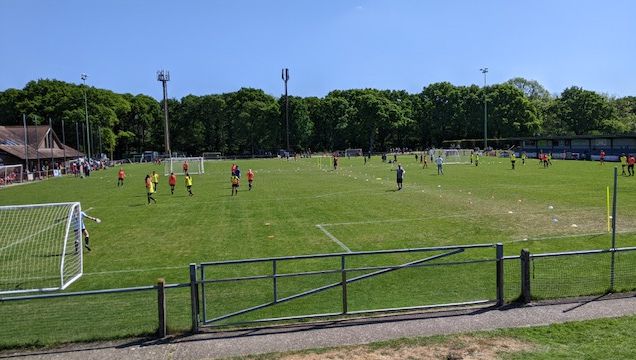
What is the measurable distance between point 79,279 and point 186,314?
542 centimetres

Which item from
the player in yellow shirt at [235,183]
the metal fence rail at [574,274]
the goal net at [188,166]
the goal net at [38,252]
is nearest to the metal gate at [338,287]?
the metal fence rail at [574,274]

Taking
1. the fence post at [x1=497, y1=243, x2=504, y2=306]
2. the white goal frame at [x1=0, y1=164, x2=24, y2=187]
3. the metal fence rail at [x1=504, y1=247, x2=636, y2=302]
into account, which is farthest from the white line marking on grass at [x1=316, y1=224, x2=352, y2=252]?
the white goal frame at [x1=0, y1=164, x2=24, y2=187]

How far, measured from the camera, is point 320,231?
20.0 metres

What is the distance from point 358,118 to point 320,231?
103 metres

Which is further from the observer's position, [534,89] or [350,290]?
[534,89]

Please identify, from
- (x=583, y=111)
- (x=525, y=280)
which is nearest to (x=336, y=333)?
(x=525, y=280)

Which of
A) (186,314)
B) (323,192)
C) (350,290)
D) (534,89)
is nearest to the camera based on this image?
(186,314)

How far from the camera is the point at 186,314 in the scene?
10.4m

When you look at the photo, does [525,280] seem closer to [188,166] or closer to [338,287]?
[338,287]

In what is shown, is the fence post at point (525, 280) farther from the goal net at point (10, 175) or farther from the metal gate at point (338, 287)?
the goal net at point (10, 175)

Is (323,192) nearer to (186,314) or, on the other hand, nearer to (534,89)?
(186,314)

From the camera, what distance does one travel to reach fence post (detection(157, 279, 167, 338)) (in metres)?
8.44

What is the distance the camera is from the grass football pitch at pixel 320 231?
36.7ft

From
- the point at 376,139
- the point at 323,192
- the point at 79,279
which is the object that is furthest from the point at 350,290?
the point at 376,139
